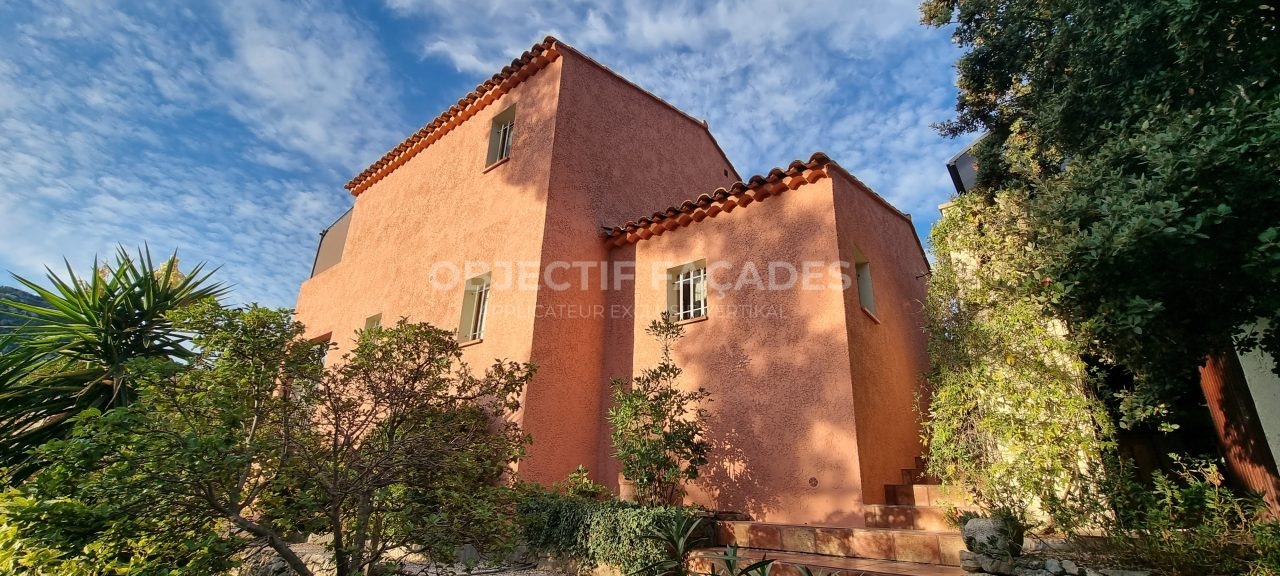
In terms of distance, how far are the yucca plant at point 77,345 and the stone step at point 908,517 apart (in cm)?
1102

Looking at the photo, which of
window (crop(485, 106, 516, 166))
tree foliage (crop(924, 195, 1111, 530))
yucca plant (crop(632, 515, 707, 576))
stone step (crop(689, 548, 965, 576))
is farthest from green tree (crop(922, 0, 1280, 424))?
window (crop(485, 106, 516, 166))

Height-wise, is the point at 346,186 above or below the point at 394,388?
above

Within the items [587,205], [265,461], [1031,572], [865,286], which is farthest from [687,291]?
[265,461]

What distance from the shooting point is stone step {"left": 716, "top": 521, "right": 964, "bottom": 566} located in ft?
16.5

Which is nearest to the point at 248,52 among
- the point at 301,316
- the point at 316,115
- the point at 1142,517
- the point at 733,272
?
the point at 316,115

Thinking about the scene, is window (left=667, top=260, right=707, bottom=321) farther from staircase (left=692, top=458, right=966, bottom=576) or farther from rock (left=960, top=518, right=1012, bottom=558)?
rock (left=960, top=518, right=1012, bottom=558)

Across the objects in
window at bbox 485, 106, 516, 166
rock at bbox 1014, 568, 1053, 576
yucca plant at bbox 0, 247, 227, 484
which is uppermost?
window at bbox 485, 106, 516, 166

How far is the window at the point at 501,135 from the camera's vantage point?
11.8m

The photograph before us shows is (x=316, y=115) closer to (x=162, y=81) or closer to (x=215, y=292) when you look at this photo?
(x=162, y=81)

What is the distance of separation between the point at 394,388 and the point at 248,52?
28.0ft

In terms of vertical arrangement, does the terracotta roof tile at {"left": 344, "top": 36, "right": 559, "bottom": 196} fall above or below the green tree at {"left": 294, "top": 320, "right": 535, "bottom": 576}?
above

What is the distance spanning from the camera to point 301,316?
15.8m

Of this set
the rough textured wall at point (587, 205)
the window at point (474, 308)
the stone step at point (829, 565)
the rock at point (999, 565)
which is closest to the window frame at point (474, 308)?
the window at point (474, 308)

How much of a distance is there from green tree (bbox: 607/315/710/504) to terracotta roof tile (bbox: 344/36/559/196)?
7278mm
